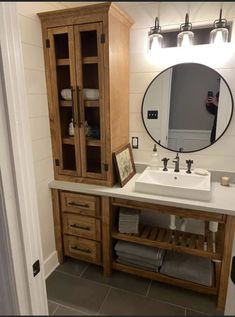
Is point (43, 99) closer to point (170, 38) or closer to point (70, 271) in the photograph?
point (170, 38)

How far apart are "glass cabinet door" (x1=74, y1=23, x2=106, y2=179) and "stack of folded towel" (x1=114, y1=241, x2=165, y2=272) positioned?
0.55m

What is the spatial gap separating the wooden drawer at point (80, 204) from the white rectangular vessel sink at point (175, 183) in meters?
0.33

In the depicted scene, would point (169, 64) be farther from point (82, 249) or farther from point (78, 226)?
point (82, 249)

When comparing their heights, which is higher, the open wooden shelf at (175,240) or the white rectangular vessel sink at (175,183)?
the white rectangular vessel sink at (175,183)

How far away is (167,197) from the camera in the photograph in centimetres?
145

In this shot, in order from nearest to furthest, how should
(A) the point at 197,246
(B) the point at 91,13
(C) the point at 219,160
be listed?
(B) the point at 91,13 → (A) the point at 197,246 → (C) the point at 219,160

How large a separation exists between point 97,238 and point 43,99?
3.52 feet

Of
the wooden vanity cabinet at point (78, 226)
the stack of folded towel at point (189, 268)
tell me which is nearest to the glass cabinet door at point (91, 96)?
the wooden vanity cabinet at point (78, 226)

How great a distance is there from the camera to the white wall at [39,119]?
1.41 m

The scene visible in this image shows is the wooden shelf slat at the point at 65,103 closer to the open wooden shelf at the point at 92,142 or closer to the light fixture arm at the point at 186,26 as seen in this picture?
the open wooden shelf at the point at 92,142

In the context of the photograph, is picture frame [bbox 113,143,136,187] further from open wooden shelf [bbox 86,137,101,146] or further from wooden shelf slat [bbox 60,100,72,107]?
wooden shelf slat [bbox 60,100,72,107]

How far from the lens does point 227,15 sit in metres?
1.43

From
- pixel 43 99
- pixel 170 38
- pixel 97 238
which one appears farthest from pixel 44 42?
pixel 97 238

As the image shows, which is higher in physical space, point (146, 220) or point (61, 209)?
point (61, 209)
